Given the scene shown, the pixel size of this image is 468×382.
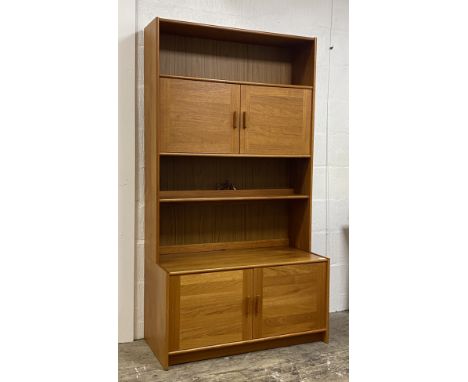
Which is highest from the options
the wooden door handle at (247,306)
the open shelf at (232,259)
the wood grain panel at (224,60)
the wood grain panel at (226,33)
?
the wood grain panel at (226,33)

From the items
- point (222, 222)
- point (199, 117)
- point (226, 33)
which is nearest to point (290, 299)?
point (222, 222)

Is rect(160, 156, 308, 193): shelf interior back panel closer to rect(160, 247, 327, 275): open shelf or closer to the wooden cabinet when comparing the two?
the wooden cabinet

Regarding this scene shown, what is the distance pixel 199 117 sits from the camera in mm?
2896

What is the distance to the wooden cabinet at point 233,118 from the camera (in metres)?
2.85

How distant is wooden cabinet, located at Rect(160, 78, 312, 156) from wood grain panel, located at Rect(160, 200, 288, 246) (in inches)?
18.8

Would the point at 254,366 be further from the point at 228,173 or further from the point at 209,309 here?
the point at 228,173

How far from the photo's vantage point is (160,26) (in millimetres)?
2896

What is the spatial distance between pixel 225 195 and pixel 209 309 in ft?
2.63

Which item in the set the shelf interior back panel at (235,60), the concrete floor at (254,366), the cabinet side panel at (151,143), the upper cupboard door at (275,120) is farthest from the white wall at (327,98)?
the concrete floor at (254,366)

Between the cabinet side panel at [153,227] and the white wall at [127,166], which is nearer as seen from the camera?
the cabinet side panel at [153,227]

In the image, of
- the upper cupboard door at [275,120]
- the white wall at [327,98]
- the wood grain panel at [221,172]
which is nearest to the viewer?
the upper cupboard door at [275,120]

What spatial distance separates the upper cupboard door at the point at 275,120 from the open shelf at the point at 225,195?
0.30 meters

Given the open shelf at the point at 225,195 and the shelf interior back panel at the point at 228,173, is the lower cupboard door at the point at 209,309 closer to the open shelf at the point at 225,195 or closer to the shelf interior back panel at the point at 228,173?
the open shelf at the point at 225,195
